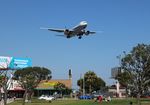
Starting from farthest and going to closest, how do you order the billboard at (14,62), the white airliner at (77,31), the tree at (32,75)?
the billboard at (14,62)
the tree at (32,75)
the white airliner at (77,31)

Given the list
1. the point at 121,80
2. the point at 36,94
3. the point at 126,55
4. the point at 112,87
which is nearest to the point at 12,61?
the point at 36,94

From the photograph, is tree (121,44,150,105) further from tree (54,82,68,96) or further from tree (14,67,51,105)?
tree (54,82,68,96)

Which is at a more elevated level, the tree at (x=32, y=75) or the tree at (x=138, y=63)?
the tree at (x=32, y=75)

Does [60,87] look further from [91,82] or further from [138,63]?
[138,63]

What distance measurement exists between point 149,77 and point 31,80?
40.0 metres

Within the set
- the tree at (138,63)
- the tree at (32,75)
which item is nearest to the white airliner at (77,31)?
the tree at (138,63)

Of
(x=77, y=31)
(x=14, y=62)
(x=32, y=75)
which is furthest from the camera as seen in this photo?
(x=14, y=62)

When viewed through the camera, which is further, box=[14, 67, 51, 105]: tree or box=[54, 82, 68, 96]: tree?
box=[54, 82, 68, 96]: tree

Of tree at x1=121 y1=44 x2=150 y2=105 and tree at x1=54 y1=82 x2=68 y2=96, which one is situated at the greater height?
tree at x1=54 y1=82 x2=68 y2=96

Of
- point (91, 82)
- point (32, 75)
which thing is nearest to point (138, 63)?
point (32, 75)

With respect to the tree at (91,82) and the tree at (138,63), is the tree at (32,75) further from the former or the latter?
the tree at (91,82)

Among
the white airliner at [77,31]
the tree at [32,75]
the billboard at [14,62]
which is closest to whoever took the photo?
the white airliner at [77,31]

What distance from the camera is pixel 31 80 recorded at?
4048 inches

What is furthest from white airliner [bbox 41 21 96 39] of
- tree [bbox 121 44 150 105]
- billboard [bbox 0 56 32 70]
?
billboard [bbox 0 56 32 70]
